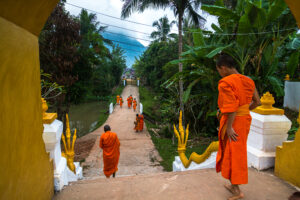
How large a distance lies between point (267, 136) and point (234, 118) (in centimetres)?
109

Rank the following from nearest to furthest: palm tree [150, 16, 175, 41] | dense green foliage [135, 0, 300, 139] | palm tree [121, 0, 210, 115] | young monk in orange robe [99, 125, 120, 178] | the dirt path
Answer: young monk in orange robe [99, 125, 120, 178] → dense green foliage [135, 0, 300, 139] → the dirt path → palm tree [121, 0, 210, 115] → palm tree [150, 16, 175, 41]

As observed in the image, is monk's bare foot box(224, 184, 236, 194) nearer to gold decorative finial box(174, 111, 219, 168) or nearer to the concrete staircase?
the concrete staircase

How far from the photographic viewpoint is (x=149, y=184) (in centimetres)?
245

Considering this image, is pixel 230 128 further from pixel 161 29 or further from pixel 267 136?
pixel 161 29

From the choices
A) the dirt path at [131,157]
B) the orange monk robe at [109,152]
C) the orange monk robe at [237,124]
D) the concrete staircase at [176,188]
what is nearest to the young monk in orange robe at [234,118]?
the orange monk robe at [237,124]

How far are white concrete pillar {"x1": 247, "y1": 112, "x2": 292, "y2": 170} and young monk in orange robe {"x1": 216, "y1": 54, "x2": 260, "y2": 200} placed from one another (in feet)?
2.76

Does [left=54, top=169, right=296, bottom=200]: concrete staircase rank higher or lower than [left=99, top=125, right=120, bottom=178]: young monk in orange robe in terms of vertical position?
higher

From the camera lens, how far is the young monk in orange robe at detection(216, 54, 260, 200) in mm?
1893

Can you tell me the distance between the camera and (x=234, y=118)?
195 cm

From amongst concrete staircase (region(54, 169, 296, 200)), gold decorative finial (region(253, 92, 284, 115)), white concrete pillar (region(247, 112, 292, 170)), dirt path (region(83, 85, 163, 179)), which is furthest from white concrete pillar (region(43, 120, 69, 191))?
dirt path (region(83, 85, 163, 179))

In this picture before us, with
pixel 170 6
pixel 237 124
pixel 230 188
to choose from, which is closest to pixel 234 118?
pixel 237 124

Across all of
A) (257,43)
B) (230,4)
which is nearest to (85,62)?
(257,43)

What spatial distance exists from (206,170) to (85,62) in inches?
347

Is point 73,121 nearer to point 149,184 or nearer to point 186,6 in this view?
point 186,6
